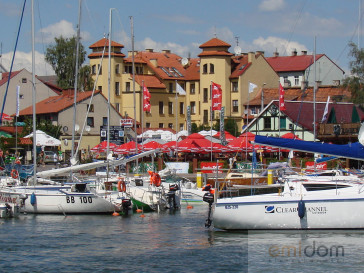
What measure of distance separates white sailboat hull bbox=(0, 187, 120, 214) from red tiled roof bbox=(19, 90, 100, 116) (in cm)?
5012

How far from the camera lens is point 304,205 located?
27828 mm

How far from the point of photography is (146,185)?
4275 cm

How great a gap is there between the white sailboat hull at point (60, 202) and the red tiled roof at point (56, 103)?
50122mm

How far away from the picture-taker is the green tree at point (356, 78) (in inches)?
2785

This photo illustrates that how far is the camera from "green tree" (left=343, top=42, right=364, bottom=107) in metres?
70.7

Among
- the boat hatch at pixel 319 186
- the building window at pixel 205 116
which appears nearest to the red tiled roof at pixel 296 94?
the building window at pixel 205 116

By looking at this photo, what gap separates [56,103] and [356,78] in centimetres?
3722

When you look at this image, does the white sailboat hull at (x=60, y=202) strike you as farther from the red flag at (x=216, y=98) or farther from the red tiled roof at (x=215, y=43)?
the red tiled roof at (x=215, y=43)

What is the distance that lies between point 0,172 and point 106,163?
10.4 metres

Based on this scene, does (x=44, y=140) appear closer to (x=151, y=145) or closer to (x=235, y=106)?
(x=151, y=145)

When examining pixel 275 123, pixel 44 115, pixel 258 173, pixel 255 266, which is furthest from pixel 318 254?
pixel 44 115

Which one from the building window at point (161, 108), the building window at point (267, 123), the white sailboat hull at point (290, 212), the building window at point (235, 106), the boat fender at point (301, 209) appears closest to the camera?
the white sailboat hull at point (290, 212)

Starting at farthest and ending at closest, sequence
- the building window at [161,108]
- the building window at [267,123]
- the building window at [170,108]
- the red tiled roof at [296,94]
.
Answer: the building window at [170,108] → the building window at [161,108] → the red tiled roof at [296,94] → the building window at [267,123]

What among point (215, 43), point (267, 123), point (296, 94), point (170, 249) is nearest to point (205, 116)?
point (215, 43)
